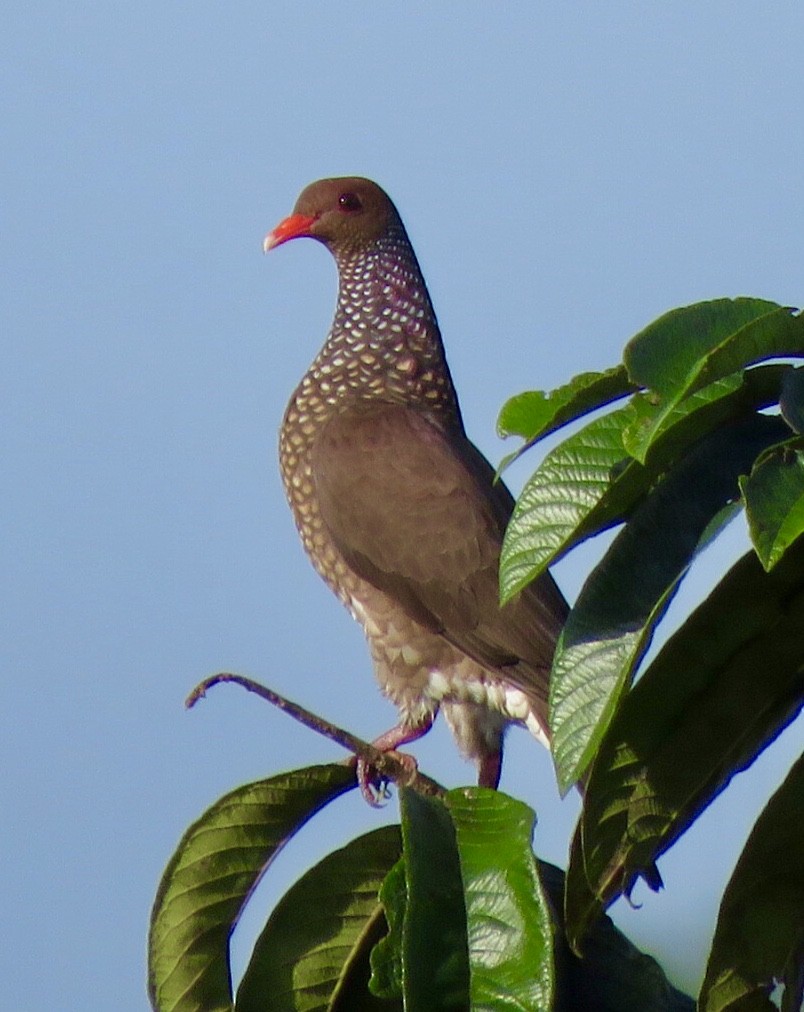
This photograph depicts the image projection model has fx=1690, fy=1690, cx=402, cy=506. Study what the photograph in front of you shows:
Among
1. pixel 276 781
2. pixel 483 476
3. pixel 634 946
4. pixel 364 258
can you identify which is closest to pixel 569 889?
pixel 634 946

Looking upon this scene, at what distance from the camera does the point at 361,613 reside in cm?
431

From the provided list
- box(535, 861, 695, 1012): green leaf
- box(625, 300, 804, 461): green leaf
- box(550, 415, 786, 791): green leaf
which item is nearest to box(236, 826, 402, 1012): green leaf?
box(535, 861, 695, 1012): green leaf

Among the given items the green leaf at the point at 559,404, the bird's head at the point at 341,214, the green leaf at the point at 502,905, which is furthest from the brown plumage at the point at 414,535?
the green leaf at the point at 559,404

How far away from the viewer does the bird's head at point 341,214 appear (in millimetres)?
5090

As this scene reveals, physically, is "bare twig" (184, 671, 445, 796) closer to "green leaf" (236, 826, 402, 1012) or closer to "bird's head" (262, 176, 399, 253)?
"green leaf" (236, 826, 402, 1012)

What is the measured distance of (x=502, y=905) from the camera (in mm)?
1832

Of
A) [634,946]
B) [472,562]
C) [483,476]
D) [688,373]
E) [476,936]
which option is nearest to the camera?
[688,373]

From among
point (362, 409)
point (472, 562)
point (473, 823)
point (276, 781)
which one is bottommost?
point (473, 823)

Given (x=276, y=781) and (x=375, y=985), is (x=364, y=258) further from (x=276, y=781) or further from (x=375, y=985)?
(x=375, y=985)

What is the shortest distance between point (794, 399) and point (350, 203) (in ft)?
12.0

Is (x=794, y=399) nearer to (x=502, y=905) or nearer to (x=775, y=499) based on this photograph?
(x=775, y=499)

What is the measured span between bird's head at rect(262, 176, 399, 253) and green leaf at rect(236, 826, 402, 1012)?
3.10 metres

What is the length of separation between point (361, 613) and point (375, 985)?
8.02 feet

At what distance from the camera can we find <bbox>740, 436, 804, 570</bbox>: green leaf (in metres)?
1.47
